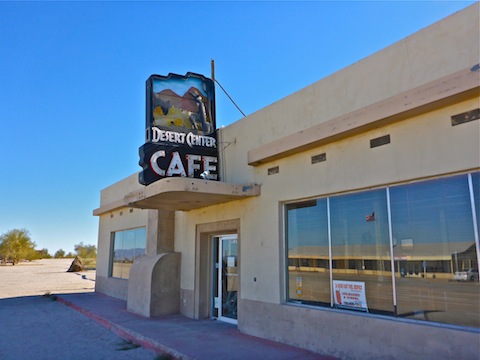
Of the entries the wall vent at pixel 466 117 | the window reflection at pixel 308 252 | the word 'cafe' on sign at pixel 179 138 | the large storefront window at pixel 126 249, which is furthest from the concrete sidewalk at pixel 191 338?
the word 'cafe' on sign at pixel 179 138

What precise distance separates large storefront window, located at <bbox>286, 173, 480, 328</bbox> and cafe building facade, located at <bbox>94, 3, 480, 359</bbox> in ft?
0.06

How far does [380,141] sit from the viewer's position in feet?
21.7

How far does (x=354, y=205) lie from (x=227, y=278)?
4.89 metres

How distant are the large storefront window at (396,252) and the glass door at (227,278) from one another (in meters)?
2.51

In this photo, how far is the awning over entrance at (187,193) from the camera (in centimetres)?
818

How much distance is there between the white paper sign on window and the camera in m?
6.75

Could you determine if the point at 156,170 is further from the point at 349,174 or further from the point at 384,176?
the point at 384,176

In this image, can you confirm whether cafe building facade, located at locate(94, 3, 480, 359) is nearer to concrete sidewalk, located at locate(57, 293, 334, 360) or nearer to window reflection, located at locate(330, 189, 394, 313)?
window reflection, located at locate(330, 189, 394, 313)

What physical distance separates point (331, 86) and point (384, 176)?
227 centimetres

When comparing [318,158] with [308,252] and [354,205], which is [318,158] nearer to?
[354,205]

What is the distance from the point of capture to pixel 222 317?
10.7 metres

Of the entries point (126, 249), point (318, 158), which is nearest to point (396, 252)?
point (318, 158)

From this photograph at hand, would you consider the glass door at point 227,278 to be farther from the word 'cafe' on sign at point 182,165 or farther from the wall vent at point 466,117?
the wall vent at point 466,117

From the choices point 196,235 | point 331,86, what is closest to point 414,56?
point 331,86
